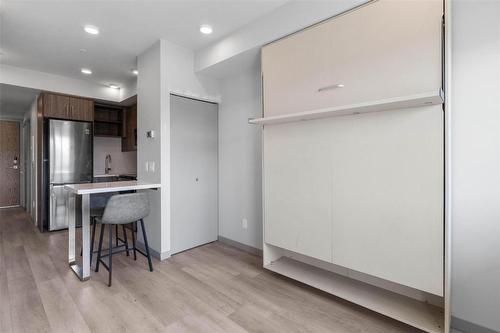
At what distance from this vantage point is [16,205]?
6.44 metres

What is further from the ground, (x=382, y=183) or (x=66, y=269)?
(x=382, y=183)

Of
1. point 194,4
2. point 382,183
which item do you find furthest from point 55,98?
point 382,183

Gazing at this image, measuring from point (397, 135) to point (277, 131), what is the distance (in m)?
1.05

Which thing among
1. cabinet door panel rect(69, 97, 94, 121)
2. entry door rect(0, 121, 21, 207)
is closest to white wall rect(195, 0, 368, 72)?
cabinet door panel rect(69, 97, 94, 121)

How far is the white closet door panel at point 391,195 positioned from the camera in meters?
1.59

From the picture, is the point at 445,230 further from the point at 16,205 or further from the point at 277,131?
the point at 16,205

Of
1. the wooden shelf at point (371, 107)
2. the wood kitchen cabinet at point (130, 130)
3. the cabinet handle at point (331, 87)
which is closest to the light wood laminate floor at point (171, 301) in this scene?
the wooden shelf at point (371, 107)

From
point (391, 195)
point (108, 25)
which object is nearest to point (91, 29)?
point (108, 25)

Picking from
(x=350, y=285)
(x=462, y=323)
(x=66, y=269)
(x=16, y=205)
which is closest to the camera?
(x=462, y=323)

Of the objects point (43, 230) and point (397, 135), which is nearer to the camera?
point (397, 135)

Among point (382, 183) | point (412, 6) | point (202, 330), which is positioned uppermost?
point (412, 6)

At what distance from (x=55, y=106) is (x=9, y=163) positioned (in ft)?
12.0

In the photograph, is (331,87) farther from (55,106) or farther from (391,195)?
(55,106)

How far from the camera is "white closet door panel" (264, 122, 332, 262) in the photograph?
210 cm
